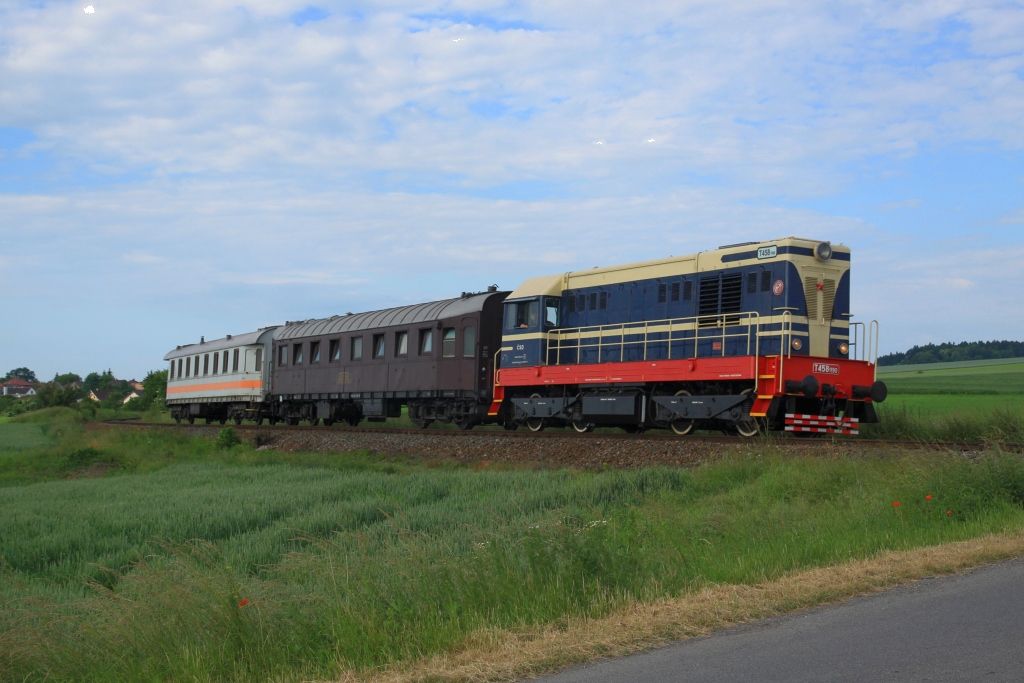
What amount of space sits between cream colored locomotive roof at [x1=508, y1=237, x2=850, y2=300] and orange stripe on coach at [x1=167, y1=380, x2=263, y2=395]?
56.8ft

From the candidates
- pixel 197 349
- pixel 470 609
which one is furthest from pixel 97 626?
pixel 197 349

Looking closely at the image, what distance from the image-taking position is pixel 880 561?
A: 7945 mm

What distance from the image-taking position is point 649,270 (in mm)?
21984

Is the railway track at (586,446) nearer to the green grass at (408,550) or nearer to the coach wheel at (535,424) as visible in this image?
the green grass at (408,550)

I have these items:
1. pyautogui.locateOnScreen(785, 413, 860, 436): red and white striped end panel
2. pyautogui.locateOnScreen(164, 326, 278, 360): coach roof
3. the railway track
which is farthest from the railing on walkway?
pyautogui.locateOnScreen(164, 326, 278, 360): coach roof

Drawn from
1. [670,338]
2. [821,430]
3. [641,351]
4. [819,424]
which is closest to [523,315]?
[641,351]

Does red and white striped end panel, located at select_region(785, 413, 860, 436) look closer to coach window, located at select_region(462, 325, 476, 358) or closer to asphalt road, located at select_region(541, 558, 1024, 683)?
coach window, located at select_region(462, 325, 476, 358)

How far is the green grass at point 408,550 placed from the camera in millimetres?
7117

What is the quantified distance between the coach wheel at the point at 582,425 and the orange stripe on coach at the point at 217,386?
18.8m

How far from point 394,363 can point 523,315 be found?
21.1 ft

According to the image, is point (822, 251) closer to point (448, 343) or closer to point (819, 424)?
point (819, 424)

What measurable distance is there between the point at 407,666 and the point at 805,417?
14321mm

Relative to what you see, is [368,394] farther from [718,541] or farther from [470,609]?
[470,609]

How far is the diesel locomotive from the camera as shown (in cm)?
1919
